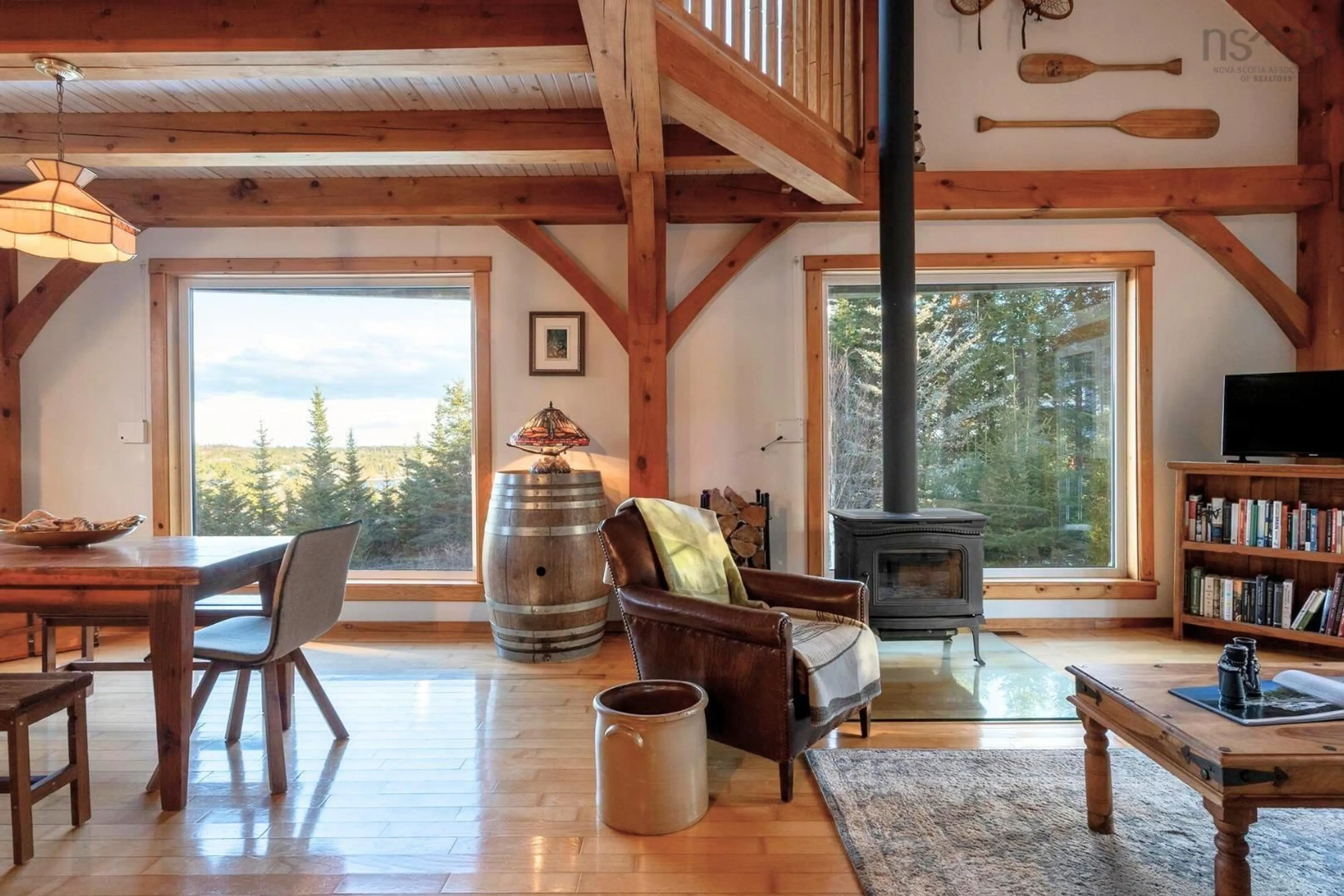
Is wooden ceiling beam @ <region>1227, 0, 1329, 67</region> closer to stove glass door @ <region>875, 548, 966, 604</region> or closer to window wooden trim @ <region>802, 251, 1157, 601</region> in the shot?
window wooden trim @ <region>802, 251, 1157, 601</region>

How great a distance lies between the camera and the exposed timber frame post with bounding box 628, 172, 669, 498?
3.55m

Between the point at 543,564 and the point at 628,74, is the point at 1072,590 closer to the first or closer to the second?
the point at 543,564

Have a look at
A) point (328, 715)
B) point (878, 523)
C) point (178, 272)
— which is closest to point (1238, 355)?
point (878, 523)

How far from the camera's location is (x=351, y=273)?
12.8 ft

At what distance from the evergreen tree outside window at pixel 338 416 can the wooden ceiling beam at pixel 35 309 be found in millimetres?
584

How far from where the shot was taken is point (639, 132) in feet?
8.77

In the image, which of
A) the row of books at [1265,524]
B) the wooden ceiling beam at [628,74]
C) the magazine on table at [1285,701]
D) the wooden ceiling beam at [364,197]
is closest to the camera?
the magazine on table at [1285,701]

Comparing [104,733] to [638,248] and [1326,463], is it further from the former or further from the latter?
[1326,463]

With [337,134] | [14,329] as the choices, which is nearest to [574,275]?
[337,134]

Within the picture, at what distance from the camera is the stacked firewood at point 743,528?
349 cm

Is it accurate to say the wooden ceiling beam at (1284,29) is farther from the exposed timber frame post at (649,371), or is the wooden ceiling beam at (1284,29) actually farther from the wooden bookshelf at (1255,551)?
the exposed timber frame post at (649,371)

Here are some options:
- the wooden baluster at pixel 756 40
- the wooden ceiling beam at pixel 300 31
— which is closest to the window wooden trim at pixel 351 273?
the wooden ceiling beam at pixel 300 31

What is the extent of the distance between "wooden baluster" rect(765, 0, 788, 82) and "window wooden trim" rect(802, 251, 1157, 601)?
119cm

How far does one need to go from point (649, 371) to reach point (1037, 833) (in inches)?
99.2
